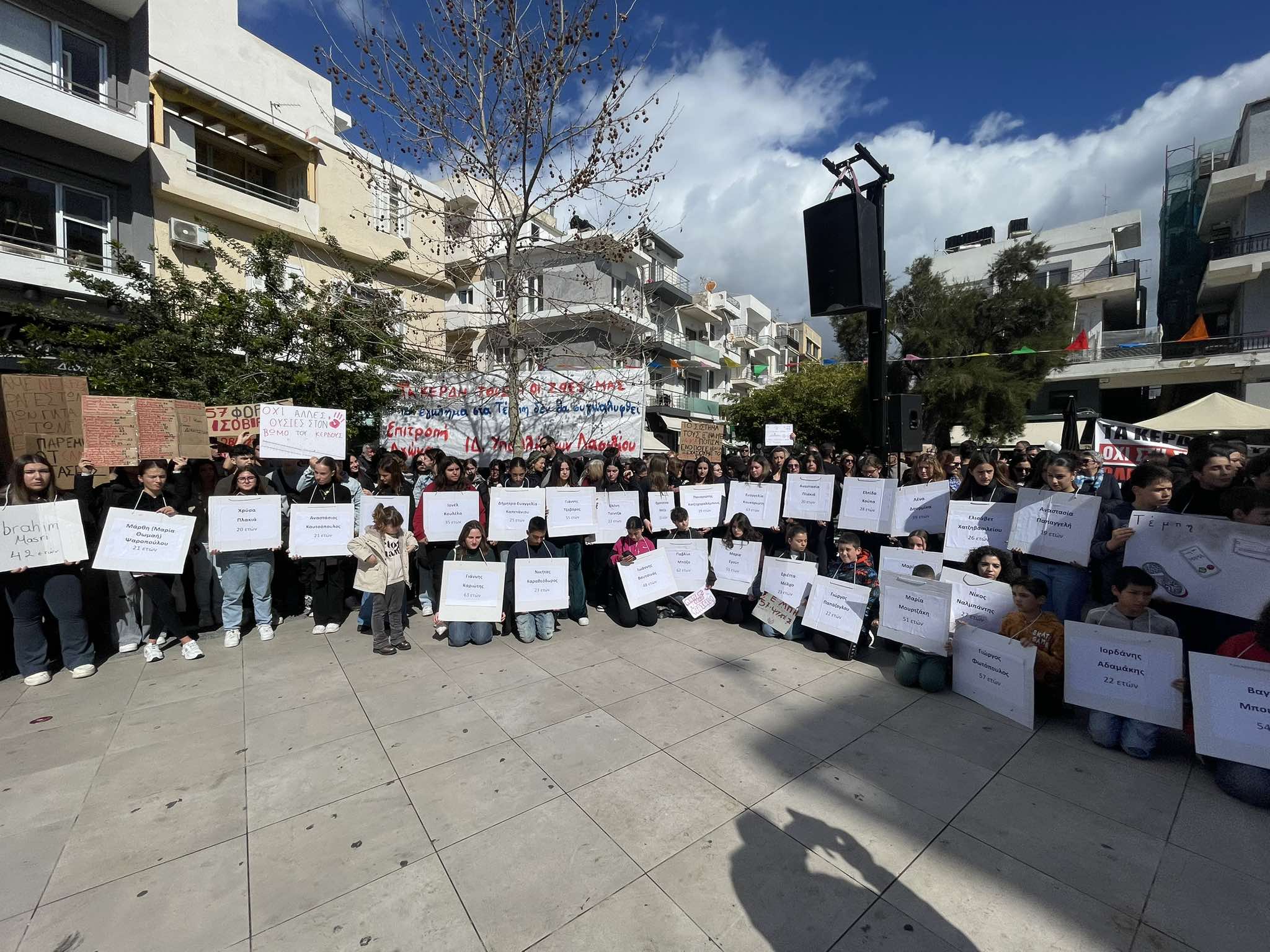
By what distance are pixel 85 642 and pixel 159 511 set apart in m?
1.19

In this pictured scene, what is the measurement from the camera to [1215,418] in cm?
1270

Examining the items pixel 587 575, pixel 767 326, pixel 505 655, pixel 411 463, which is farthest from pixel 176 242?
pixel 767 326

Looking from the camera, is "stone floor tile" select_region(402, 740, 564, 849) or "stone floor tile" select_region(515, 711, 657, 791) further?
"stone floor tile" select_region(515, 711, 657, 791)

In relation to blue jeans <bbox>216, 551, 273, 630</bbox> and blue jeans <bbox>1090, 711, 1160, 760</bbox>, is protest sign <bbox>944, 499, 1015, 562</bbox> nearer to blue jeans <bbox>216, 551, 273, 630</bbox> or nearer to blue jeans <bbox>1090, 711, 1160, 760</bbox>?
blue jeans <bbox>1090, 711, 1160, 760</bbox>

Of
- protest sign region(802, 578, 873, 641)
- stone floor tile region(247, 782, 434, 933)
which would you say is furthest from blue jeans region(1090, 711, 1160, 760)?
stone floor tile region(247, 782, 434, 933)

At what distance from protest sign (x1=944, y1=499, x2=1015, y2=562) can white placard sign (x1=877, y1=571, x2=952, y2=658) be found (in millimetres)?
757

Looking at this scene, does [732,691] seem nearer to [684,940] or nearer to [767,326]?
[684,940]

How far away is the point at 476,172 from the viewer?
7.73 metres

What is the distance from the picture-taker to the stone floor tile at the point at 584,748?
10.8 feet

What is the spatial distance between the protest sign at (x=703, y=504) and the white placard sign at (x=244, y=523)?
4.36m

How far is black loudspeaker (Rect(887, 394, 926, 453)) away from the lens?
499 cm

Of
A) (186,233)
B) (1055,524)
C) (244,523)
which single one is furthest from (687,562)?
(186,233)

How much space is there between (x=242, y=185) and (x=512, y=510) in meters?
17.4

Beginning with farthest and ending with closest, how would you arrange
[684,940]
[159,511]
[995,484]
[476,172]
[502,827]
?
1. [476,172]
2. [995,484]
3. [159,511]
4. [502,827]
5. [684,940]
